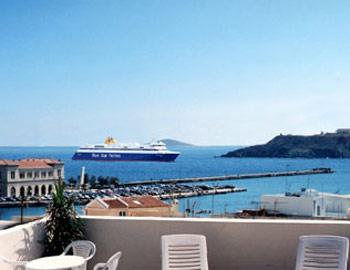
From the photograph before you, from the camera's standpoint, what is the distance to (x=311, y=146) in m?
83.8

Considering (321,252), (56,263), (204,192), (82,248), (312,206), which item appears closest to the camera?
(56,263)

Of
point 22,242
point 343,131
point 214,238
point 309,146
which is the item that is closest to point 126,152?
point 309,146

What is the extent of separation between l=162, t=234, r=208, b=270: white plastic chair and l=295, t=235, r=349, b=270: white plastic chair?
650 millimetres

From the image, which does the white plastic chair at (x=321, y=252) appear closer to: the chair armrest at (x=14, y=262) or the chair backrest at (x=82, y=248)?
the chair backrest at (x=82, y=248)

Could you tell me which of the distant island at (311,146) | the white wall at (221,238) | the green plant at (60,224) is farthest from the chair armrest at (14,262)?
the distant island at (311,146)

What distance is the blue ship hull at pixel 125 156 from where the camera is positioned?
78000 millimetres

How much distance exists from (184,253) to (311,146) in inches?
3268

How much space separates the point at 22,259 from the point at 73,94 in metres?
32.7

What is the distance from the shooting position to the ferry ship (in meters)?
78.0

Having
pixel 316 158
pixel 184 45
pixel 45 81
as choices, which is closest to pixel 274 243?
pixel 184 45

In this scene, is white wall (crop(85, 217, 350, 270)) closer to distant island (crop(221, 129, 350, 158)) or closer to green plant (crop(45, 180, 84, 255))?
green plant (crop(45, 180, 84, 255))

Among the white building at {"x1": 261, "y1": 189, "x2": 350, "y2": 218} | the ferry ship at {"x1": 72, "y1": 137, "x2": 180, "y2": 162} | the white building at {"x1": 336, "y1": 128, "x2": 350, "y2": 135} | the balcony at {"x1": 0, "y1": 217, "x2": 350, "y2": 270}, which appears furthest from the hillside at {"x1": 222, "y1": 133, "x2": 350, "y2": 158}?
the balcony at {"x1": 0, "y1": 217, "x2": 350, "y2": 270}

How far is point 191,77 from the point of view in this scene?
1870 inches

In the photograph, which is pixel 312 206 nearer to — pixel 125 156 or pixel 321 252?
pixel 321 252
